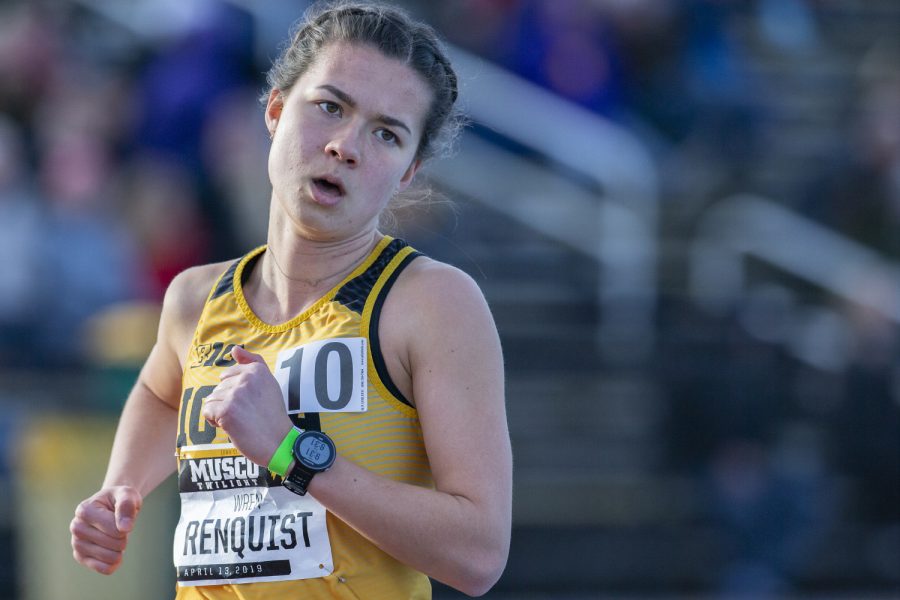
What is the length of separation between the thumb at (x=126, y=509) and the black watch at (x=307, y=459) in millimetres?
444

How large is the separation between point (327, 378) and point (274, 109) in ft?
2.13

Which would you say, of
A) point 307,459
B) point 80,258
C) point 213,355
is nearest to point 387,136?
point 213,355

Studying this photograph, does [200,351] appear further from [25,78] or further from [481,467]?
[25,78]

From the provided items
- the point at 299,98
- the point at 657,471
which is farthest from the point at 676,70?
the point at 299,98

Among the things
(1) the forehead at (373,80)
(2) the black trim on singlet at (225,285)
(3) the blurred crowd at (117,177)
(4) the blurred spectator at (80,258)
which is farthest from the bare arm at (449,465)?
(4) the blurred spectator at (80,258)

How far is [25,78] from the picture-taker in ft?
34.9

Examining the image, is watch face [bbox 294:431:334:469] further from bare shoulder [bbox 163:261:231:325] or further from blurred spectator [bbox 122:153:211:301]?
blurred spectator [bbox 122:153:211:301]

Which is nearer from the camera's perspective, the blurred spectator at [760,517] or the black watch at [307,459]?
the black watch at [307,459]

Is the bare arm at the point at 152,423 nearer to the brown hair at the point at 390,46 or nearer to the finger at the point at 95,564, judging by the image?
the finger at the point at 95,564

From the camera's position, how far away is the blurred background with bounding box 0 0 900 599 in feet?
29.7

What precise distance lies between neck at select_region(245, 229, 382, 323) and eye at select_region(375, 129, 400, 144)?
206 millimetres

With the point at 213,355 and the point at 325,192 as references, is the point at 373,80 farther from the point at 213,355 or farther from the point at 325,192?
the point at 213,355

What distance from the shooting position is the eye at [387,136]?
124 inches

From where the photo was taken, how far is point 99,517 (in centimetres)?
327
